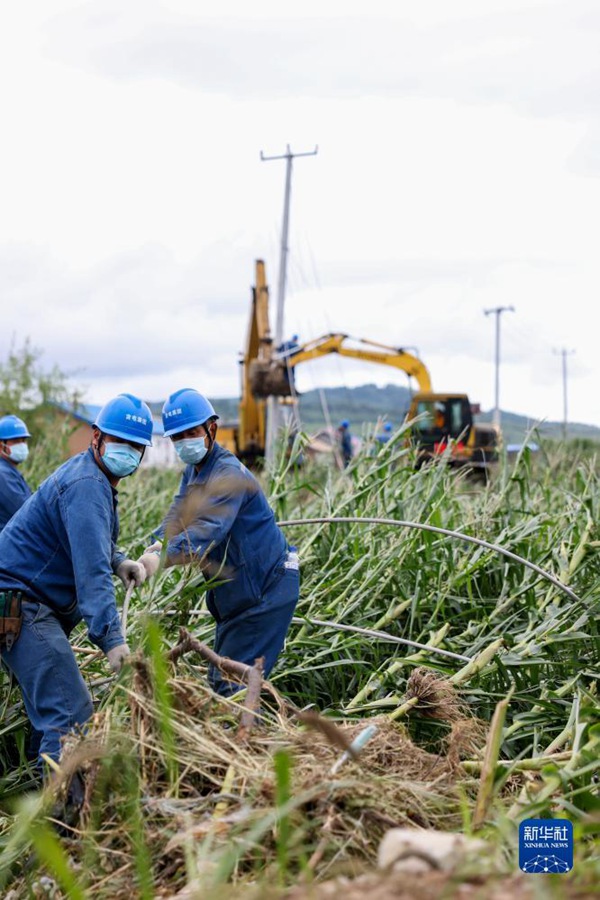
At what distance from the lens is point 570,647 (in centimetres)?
420

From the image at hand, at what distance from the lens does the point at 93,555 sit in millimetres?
3447

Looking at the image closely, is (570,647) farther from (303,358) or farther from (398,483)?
(303,358)

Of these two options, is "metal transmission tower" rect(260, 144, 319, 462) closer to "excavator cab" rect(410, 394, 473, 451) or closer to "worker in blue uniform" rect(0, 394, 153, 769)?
"excavator cab" rect(410, 394, 473, 451)

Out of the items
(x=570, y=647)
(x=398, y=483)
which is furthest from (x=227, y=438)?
(x=570, y=647)

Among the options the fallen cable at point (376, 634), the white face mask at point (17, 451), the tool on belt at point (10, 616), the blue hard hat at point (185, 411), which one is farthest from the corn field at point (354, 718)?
the white face mask at point (17, 451)

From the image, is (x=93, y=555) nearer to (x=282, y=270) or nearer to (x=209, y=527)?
(x=209, y=527)

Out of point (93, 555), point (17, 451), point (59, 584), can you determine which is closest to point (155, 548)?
point (59, 584)

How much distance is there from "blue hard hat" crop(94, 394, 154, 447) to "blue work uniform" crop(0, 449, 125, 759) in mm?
135

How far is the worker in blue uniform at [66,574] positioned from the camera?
3.44m

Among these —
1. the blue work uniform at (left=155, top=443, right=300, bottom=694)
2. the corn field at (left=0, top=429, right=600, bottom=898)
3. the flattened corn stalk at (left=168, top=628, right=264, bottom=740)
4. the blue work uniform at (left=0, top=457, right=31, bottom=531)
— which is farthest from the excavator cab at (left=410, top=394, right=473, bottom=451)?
the flattened corn stalk at (left=168, top=628, right=264, bottom=740)

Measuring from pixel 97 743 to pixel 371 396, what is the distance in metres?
132

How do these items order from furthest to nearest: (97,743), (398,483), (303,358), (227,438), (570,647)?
1. (227,438)
2. (303,358)
3. (398,483)
4. (570,647)
5. (97,743)

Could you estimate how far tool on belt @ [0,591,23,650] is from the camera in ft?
11.8

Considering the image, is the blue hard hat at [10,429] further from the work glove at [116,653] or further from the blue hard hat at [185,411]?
the work glove at [116,653]
